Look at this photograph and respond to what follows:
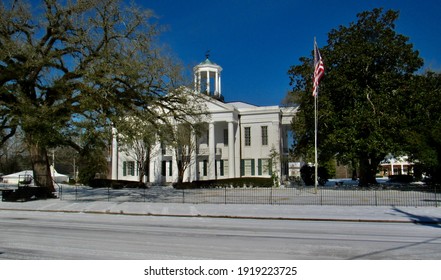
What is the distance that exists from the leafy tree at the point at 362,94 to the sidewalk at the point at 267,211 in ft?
47.4

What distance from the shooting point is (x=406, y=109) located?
36.1 metres

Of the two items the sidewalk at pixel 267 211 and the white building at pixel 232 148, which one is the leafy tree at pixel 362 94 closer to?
the white building at pixel 232 148

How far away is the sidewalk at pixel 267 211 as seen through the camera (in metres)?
18.0

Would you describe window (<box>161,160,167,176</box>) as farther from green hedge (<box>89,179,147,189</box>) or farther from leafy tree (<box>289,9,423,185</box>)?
leafy tree (<box>289,9,423,185</box>)

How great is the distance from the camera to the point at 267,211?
20703 mm

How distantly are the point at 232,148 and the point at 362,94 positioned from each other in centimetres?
1992

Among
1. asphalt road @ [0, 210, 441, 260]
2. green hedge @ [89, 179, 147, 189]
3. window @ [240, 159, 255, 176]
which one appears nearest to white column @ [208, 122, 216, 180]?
window @ [240, 159, 255, 176]

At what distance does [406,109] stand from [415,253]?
29687 millimetres

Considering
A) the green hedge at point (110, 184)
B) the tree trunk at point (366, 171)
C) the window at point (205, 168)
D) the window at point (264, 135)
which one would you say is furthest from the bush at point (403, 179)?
the green hedge at point (110, 184)

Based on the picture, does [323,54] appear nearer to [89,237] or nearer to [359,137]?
Result: [359,137]

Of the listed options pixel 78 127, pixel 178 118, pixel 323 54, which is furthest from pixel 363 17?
pixel 78 127

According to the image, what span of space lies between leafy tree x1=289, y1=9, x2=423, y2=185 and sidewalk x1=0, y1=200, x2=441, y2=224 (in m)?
14.4

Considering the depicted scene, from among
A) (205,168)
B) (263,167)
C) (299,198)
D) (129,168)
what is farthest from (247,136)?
(299,198)

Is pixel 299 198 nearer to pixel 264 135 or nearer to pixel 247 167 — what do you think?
pixel 247 167
